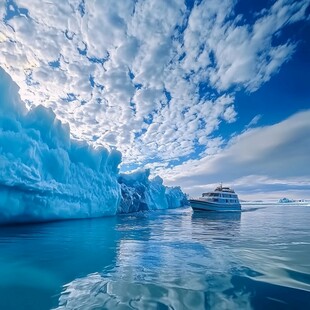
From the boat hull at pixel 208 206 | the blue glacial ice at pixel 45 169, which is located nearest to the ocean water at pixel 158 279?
the blue glacial ice at pixel 45 169

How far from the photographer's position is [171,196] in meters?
83.6

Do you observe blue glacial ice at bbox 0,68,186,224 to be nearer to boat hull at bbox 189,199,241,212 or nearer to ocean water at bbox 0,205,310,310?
ocean water at bbox 0,205,310,310

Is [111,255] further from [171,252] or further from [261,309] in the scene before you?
[261,309]

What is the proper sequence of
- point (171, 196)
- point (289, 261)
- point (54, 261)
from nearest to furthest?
1. point (289, 261)
2. point (54, 261)
3. point (171, 196)

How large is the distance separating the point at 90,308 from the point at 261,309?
10.4 feet

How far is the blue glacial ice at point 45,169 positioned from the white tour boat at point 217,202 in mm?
15155

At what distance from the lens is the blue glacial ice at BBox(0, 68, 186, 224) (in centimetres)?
1866

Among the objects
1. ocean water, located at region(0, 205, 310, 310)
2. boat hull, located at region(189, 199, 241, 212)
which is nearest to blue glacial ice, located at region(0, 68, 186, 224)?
ocean water, located at region(0, 205, 310, 310)

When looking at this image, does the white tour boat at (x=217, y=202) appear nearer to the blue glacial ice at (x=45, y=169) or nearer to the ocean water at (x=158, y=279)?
the blue glacial ice at (x=45, y=169)

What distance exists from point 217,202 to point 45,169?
1170 inches

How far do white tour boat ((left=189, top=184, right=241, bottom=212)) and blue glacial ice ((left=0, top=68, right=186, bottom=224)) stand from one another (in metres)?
15.2

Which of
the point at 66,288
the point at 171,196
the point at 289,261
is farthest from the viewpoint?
the point at 171,196

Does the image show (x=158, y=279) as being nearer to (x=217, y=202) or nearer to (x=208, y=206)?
(x=208, y=206)

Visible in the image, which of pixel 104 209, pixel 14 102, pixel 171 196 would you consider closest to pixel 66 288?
pixel 14 102
